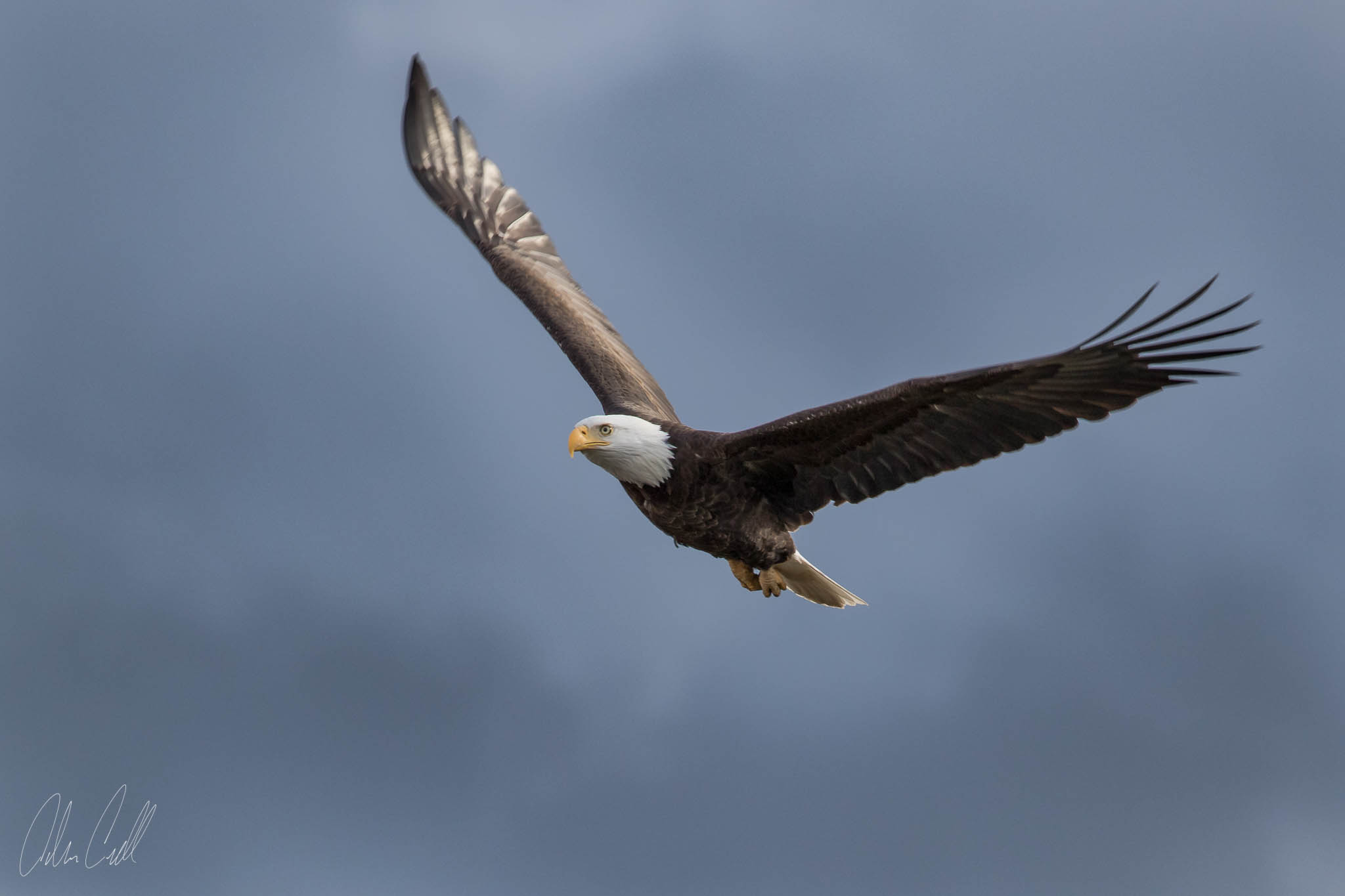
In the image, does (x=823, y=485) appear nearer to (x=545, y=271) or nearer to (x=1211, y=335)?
(x=1211, y=335)

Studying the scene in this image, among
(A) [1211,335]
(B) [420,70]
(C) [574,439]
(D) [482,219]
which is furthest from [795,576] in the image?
(B) [420,70]

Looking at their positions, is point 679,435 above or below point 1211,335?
below

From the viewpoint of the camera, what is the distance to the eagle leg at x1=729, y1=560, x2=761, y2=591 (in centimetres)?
1220

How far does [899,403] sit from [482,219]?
602cm

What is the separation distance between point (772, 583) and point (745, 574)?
0.75ft

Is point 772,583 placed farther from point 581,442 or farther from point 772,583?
point 581,442

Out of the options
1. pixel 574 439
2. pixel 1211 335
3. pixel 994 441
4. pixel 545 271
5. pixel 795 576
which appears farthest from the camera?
pixel 545 271

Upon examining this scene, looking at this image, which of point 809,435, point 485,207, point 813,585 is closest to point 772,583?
point 813,585

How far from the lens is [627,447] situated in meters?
11.3

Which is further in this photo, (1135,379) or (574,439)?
(574,439)

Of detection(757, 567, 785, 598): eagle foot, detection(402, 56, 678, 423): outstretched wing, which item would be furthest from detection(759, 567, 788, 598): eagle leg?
detection(402, 56, 678, 423): outstretched wing

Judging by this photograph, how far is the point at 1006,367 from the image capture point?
9.95 meters

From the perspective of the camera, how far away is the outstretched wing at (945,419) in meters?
9.89

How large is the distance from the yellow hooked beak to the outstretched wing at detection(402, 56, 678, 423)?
278cm
